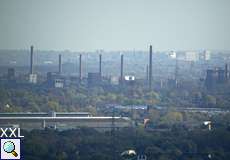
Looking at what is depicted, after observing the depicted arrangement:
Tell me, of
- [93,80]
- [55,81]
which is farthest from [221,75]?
[55,81]

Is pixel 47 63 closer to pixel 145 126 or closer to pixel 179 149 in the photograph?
pixel 145 126

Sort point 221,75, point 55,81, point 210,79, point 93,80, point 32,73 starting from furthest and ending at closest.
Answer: point 32,73
point 93,80
point 55,81
point 221,75
point 210,79

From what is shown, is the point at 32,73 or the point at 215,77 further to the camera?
the point at 32,73

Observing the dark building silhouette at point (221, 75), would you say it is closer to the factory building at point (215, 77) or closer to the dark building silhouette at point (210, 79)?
the factory building at point (215, 77)

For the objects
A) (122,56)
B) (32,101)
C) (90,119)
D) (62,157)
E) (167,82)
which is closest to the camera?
(62,157)

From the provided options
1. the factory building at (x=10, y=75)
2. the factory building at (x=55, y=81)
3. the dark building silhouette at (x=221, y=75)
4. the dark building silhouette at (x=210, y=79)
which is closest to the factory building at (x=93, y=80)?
the factory building at (x=55, y=81)

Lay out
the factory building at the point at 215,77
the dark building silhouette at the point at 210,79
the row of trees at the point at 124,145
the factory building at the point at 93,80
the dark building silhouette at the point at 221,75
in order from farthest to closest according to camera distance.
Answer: the factory building at the point at 93,80
the dark building silhouette at the point at 221,75
the factory building at the point at 215,77
the dark building silhouette at the point at 210,79
the row of trees at the point at 124,145

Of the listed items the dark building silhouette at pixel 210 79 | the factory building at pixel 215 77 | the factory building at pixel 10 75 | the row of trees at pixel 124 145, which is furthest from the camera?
the factory building at pixel 10 75

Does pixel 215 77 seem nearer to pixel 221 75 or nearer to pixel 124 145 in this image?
pixel 221 75

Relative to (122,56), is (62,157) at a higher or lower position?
lower

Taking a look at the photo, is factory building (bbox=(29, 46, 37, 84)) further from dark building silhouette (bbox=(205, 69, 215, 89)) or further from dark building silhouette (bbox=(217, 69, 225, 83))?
dark building silhouette (bbox=(217, 69, 225, 83))

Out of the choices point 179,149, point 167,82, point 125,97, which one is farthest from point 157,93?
point 179,149
